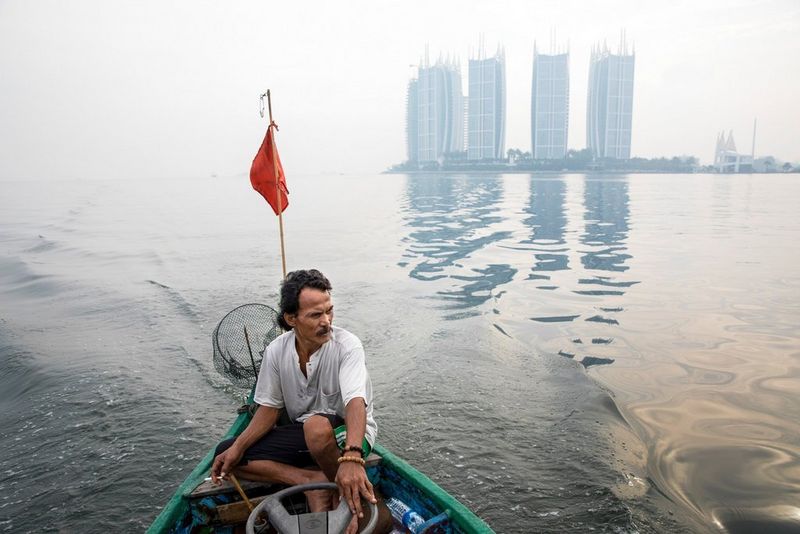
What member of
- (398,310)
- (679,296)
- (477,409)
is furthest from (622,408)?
(679,296)

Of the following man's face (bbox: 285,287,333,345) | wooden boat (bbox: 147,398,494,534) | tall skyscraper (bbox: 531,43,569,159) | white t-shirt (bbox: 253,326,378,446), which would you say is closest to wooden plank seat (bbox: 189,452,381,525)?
wooden boat (bbox: 147,398,494,534)

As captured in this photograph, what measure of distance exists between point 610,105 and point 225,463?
14146 cm

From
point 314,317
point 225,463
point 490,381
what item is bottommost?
point 490,381

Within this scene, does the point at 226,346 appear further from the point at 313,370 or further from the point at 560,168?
the point at 560,168

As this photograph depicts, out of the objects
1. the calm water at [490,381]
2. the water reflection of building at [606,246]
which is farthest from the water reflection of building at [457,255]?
the water reflection of building at [606,246]

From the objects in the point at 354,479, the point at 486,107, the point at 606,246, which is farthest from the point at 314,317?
the point at 486,107

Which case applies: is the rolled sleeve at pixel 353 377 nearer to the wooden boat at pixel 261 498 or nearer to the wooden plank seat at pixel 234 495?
the wooden boat at pixel 261 498

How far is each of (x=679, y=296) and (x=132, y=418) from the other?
9607 mm

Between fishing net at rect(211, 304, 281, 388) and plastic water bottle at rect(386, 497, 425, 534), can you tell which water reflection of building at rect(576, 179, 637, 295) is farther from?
plastic water bottle at rect(386, 497, 425, 534)

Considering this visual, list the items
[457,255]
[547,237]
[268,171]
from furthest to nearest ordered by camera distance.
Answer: [547,237] → [457,255] → [268,171]

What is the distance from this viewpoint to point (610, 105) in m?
130

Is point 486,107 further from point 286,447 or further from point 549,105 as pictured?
point 286,447

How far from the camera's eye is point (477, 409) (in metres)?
6.08

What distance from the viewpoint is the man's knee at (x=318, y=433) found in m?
2.87
